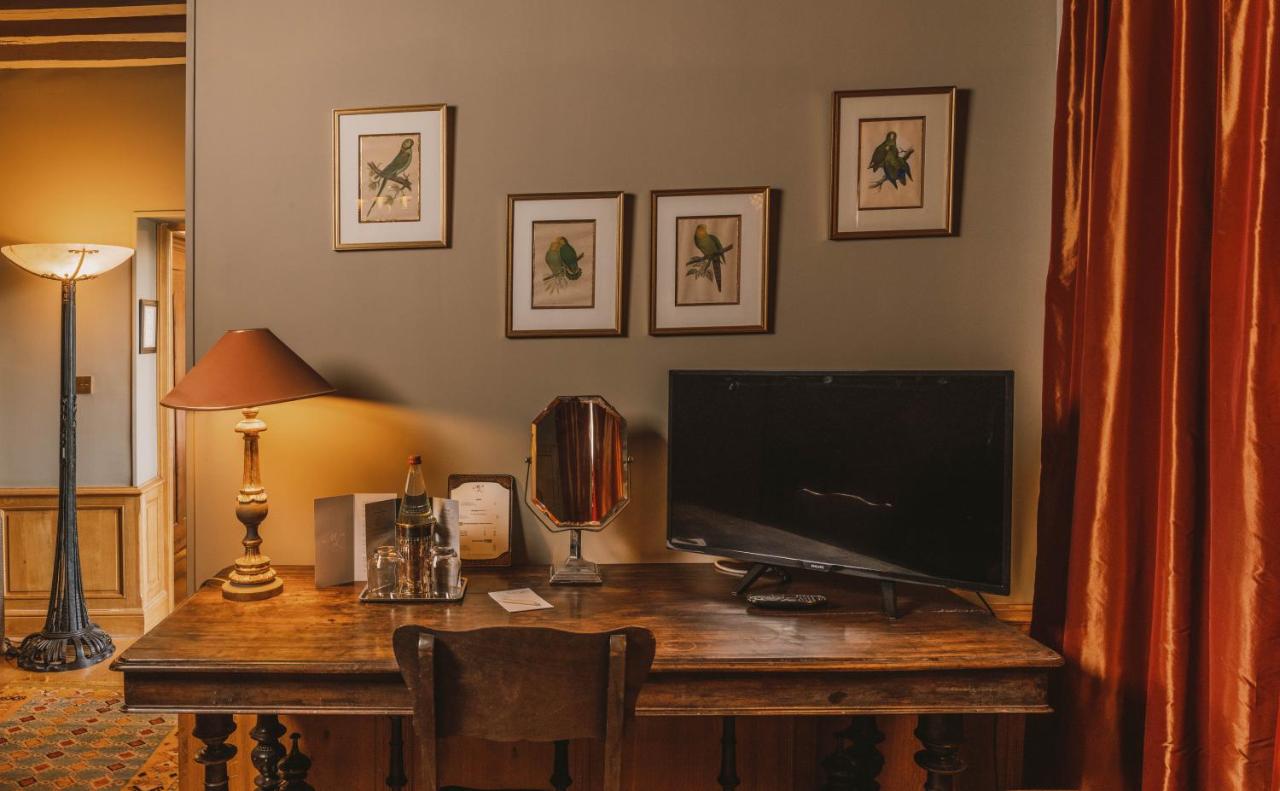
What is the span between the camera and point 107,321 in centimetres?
388

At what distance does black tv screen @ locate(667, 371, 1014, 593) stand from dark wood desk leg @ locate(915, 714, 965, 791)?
26 cm

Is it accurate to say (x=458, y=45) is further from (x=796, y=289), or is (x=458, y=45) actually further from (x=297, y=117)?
(x=796, y=289)

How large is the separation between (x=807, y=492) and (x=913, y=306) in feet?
1.87

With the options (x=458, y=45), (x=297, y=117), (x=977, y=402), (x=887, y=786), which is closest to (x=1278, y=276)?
(x=977, y=402)

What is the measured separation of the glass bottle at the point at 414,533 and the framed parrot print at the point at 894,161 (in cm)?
114

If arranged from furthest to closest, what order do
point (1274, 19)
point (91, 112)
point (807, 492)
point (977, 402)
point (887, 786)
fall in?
point (91, 112), point (887, 786), point (807, 492), point (977, 402), point (1274, 19)

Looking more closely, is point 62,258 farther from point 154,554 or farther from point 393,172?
point 393,172

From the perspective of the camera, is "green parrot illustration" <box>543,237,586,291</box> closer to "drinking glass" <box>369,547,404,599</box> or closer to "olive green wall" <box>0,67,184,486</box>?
"drinking glass" <box>369,547,404,599</box>

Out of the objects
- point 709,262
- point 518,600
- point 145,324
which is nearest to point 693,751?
point 518,600

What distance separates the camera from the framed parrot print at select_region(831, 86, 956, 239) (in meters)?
2.03

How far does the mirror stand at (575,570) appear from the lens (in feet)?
6.33

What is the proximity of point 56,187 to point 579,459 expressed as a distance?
10.5ft

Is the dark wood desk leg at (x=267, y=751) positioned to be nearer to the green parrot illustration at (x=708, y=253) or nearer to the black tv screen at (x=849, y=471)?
the black tv screen at (x=849, y=471)

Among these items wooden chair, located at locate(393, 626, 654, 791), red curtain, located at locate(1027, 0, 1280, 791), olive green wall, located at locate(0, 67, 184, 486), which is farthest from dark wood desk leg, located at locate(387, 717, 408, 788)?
olive green wall, located at locate(0, 67, 184, 486)
